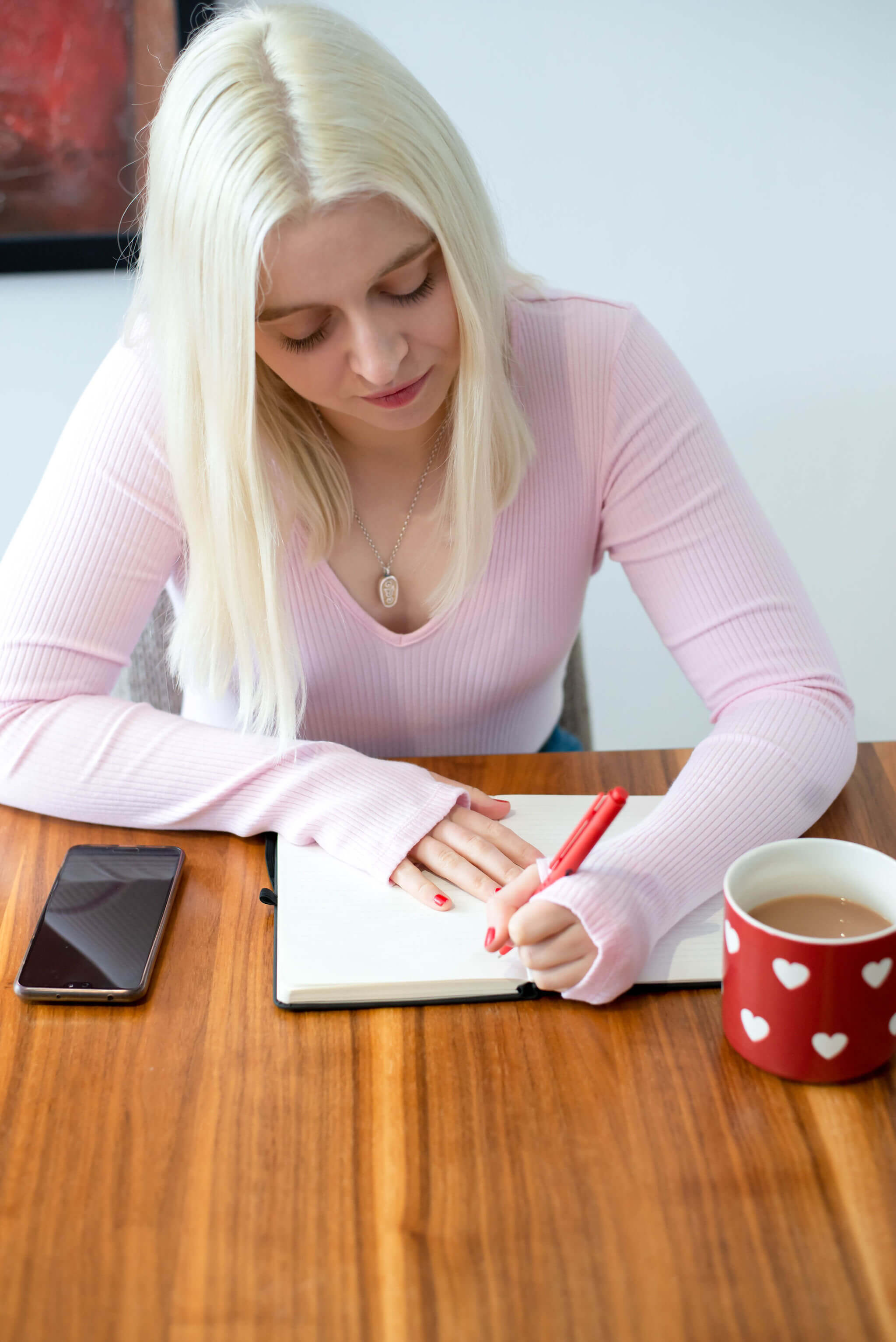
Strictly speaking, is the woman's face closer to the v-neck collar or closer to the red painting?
the v-neck collar

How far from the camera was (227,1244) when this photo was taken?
0.58 metres

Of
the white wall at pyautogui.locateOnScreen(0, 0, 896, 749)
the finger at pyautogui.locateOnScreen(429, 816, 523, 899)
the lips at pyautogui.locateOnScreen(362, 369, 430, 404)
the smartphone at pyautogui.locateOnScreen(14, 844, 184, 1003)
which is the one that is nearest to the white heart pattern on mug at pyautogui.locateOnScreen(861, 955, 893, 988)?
the finger at pyautogui.locateOnScreen(429, 816, 523, 899)

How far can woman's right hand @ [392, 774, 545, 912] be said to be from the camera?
82cm

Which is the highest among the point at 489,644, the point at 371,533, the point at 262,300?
the point at 262,300

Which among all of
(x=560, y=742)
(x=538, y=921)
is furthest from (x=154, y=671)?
(x=538, y=921)

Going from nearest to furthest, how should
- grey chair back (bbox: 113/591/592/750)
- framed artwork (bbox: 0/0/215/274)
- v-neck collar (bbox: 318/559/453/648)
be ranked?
v-neck collar (bbox: 318/559/453/648)
grey chair back (bbox: 113/591/592/750)
framed artwork (bbox: 0/0/215/274)

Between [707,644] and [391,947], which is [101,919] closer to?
[391,947]

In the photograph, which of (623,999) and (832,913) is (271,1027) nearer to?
(623,999)

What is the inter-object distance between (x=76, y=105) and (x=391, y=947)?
1567 millimetres

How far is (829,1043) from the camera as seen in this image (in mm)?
636

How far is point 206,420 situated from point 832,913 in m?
0.60

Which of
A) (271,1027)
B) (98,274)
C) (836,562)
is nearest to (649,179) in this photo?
(836,562)

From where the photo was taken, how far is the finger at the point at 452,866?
818 mm

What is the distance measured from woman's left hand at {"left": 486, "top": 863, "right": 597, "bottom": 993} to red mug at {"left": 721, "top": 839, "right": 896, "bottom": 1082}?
9 centimetres
